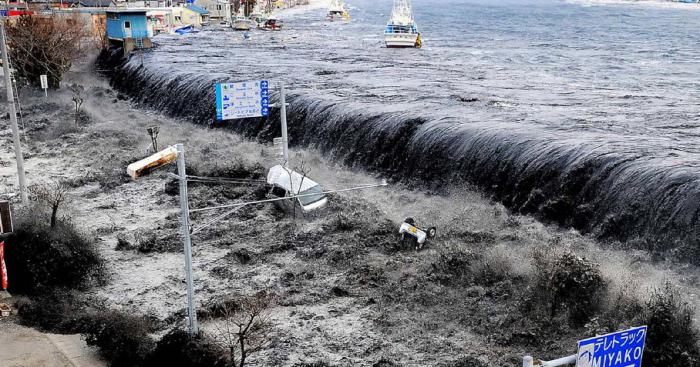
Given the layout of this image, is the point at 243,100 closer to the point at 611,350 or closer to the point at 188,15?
the point at 611,350

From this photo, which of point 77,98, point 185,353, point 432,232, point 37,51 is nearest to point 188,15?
point 37,51

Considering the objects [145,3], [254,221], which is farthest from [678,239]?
[145,3]

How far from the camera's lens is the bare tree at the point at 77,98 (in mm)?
47181

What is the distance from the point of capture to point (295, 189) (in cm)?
2894

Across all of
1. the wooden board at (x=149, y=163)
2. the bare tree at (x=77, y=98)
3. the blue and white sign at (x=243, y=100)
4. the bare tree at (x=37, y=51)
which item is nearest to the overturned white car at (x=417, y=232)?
the blue and white sign at (x=243, y=100)

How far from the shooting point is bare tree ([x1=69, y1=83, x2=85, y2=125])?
47.2 m

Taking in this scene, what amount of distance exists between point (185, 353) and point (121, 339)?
6.82 feet

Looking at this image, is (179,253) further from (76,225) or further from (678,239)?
(678,239)

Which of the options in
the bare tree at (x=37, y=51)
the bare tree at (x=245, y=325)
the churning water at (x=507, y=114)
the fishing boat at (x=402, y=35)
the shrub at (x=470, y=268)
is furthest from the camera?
the fishing boat at (x=402, y=35)

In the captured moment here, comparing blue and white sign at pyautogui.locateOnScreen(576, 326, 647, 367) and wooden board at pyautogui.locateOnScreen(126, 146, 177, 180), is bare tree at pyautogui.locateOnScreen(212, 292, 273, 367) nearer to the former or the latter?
blue and white sign at pyautogui.locateOnScreen(576, 326, 647, 367)

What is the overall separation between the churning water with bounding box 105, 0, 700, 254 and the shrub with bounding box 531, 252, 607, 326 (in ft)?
13.5

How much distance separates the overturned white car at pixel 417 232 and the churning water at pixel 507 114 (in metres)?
4.13

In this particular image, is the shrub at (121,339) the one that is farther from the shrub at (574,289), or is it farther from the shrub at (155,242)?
the shrub at (574,289)

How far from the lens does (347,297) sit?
22016mm
